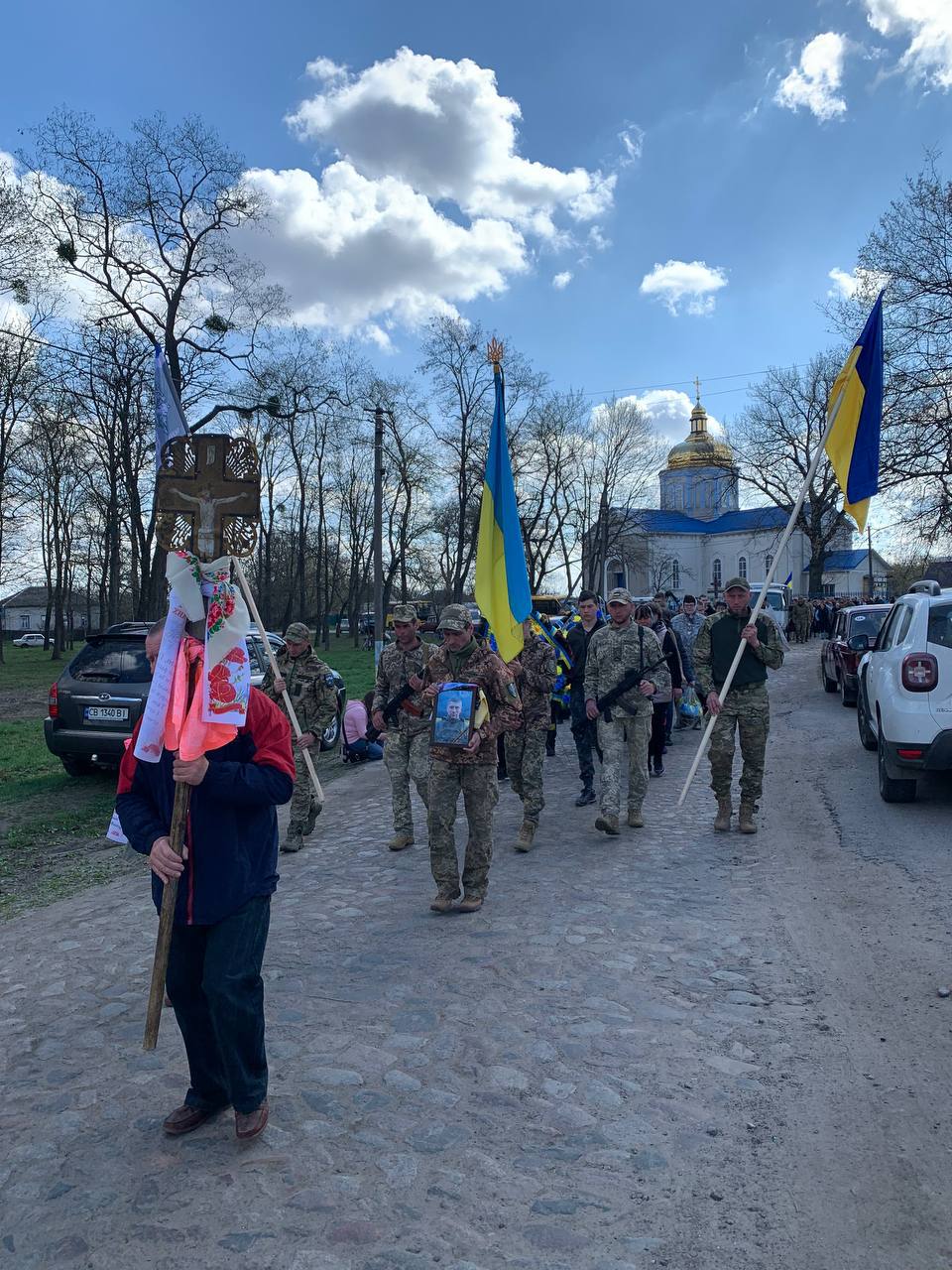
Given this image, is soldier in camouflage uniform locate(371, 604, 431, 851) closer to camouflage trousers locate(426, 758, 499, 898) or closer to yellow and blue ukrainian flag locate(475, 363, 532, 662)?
yellow and blue ukrainian flag locate(475, 363, 532, 662)

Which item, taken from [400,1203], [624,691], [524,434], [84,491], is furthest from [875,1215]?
[524,434]

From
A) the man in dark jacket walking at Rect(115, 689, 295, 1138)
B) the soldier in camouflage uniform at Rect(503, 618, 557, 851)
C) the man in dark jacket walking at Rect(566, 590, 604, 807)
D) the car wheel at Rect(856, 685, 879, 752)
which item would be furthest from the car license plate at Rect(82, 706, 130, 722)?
the car wheel at Rect(856, 685, 879, 752)

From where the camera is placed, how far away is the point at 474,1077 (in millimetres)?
3836

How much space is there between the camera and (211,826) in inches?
129

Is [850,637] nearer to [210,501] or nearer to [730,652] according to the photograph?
[730,652]

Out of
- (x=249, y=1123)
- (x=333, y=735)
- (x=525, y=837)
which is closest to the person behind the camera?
(x=249, y=1123)

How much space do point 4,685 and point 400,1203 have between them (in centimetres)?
3008

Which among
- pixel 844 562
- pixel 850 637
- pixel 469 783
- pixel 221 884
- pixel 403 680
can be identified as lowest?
pixel 469 783

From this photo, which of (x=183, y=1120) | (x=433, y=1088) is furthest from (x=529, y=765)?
(x=183, y=1120)

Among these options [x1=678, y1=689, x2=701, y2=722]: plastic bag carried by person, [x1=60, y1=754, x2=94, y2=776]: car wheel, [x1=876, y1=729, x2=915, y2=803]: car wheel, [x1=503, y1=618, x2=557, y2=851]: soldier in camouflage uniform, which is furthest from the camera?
[x1=678, y1=689, x2=701, y2=722]: plastic bag carried by person

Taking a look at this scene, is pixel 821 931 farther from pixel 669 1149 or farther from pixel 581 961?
pixel 669 1149

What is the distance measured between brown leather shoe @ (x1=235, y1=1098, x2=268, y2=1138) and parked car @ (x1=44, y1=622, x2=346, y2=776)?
7140mm

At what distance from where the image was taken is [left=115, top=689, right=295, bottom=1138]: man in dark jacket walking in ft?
10.5

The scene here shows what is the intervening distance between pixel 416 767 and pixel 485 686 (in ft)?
5.86
